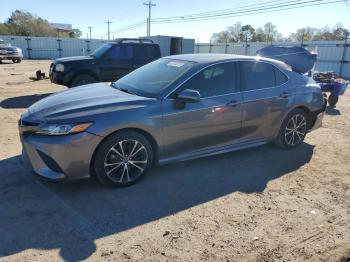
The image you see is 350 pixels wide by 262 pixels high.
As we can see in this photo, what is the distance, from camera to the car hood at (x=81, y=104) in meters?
4.16

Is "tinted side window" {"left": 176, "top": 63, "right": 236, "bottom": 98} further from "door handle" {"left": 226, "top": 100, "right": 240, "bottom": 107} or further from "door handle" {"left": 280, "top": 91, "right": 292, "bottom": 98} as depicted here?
"door handle" {"left": 280, "top": 91, "right": 292, "bottom": 98}

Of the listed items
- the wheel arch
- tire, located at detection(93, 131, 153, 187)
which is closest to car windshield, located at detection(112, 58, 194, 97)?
the wheel arch

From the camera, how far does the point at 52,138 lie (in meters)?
3.97

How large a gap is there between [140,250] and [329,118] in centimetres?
751

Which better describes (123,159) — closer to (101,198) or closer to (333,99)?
(101,198)

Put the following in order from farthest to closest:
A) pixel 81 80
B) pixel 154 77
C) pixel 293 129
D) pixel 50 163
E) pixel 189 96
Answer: pixel 81 80 < pixel 293 129 < pixel 154 77 < pixel 189 96 < pixel 50 163

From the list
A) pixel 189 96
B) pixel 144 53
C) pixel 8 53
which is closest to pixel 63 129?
pixel 189 96

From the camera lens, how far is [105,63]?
1108cm

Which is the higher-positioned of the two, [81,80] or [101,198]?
[81,80]

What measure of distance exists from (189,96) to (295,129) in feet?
8.46

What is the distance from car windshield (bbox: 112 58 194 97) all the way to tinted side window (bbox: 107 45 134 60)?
588cm

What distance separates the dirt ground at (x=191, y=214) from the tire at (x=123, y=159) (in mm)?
172

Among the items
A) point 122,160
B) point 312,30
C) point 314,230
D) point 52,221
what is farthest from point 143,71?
point 312,30

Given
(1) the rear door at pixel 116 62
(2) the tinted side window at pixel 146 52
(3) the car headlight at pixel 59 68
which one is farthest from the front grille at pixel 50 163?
(2) the tinted side window at pixel 146 52
